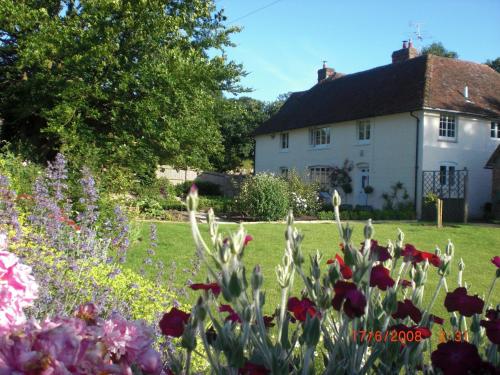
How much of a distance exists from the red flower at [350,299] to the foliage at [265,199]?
16806mm

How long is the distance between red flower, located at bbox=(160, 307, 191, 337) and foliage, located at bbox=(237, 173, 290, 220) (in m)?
16.7

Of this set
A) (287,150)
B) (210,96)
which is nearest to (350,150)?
(287,150)

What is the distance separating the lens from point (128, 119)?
16922 mm

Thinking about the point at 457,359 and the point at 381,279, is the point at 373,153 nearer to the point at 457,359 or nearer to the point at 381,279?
the point at 381,279

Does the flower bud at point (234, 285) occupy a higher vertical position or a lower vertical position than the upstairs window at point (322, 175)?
lower

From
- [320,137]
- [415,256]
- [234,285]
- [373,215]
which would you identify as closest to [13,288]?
[234,285]

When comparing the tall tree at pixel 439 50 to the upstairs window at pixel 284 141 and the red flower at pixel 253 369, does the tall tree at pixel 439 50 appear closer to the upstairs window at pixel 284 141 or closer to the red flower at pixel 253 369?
the upstairs window at pixel 284 141

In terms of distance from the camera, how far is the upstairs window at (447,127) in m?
23.3

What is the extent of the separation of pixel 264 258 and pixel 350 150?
60.5ft

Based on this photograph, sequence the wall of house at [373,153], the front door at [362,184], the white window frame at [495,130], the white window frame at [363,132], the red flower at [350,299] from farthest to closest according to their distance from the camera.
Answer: the white window frame at [363,132] < the front door at [362,184] < the white window frame at [495,130] < the wall of house at [373,153] < the red flower at [350,299]

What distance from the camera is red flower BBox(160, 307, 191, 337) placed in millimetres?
1578

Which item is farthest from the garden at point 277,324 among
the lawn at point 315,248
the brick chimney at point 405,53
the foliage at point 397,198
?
the brick chimney at point 405,53

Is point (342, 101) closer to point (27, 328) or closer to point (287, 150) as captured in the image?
point (287, 150)

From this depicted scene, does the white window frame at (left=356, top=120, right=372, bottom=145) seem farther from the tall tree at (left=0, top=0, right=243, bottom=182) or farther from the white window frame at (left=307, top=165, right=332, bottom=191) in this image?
the tall tree at (left=0, top=0, right=243, bottom=182)
